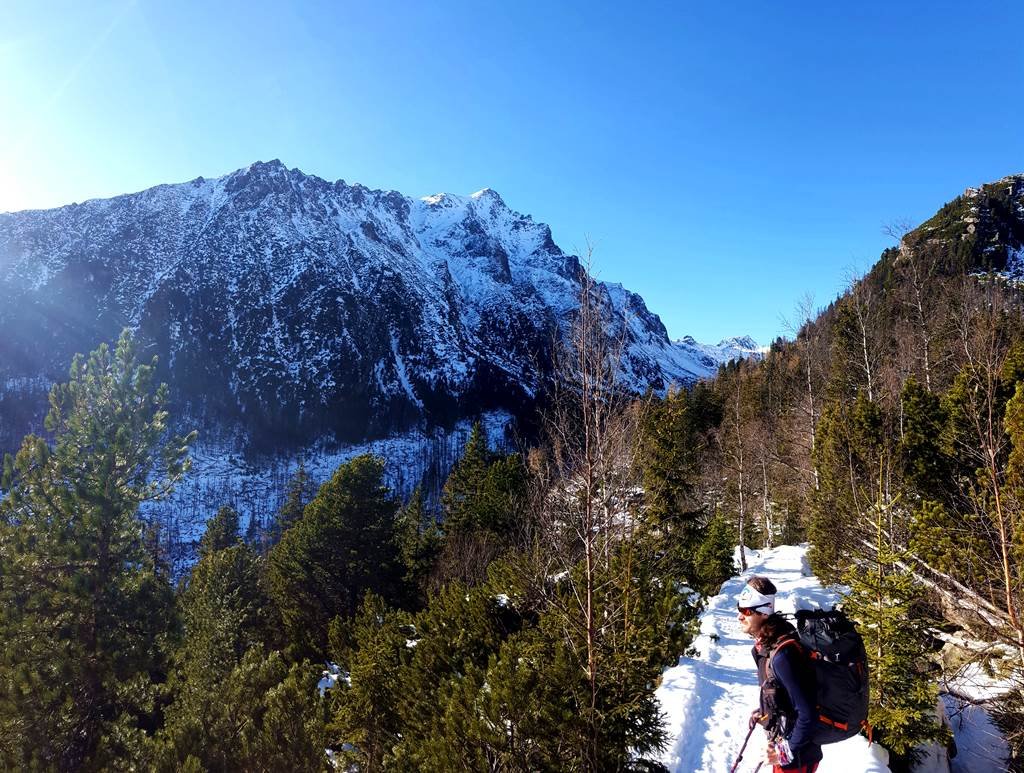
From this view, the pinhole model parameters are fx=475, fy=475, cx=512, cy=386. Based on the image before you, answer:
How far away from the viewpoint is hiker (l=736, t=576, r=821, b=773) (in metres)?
3.25

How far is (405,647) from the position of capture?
1029cm

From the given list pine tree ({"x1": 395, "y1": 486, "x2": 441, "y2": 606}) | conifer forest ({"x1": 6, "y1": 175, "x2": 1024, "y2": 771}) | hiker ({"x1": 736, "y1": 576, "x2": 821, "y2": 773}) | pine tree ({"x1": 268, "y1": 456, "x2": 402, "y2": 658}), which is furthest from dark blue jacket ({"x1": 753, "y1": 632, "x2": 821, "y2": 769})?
pine tree ({"x1": 395, "y1": 486, "x2": 441, "y2": 606})

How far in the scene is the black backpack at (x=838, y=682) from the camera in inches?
126

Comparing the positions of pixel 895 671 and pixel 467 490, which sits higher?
pixel 895 671

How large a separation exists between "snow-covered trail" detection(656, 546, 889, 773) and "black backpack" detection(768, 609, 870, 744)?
20.3 inches

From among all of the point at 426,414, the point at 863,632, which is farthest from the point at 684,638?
the point at 426,414

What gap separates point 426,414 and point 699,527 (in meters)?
164

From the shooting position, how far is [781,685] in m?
3.38

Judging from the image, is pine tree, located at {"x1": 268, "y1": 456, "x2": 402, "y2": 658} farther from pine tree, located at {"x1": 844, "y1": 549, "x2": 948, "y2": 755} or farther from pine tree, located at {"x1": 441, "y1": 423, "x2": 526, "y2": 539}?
pine tree, located at {"x1": 844, "y1": 549, "x2": 948, "y2": 755}

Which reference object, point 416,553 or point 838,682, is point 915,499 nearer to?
point 838,682

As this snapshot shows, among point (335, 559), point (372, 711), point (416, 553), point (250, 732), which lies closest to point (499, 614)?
point (372, 711)

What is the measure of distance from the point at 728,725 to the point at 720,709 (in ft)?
1.93

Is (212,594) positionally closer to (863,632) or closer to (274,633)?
(274,633)

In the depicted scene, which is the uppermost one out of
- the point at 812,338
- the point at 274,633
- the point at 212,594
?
the point at 812,338
